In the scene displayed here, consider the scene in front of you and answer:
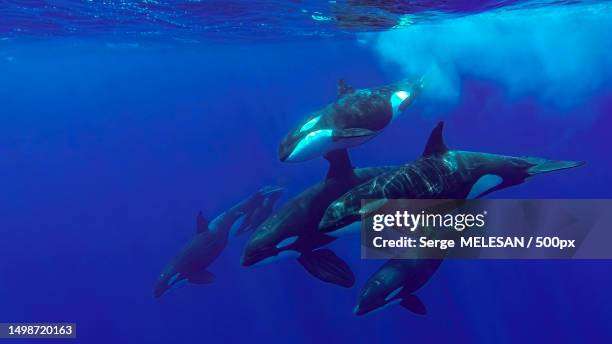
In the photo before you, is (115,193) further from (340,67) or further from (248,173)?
(340,67)

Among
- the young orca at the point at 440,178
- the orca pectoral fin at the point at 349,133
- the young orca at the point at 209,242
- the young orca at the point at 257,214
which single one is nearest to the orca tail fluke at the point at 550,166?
the young orca at the point at 440,178

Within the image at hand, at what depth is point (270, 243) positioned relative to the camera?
32.4ft

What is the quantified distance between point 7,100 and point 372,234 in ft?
268

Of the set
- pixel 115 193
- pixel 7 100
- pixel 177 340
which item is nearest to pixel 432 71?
→ pixel 177 340

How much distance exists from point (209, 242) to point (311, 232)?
660 cm

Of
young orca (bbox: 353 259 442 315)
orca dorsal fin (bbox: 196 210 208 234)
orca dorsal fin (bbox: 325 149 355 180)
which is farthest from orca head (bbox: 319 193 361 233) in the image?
orca dorsal fin (bbox: 196 210 208 234)

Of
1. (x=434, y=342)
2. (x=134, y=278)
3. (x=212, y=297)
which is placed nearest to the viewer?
(x=434, y=342)

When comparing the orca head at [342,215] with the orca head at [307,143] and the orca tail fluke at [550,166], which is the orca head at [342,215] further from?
the orca tail fluke at [550,166]

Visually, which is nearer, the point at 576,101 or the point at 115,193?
the point at 576,101

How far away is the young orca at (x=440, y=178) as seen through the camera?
8430 millimetres

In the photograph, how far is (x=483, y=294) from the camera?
24.9m

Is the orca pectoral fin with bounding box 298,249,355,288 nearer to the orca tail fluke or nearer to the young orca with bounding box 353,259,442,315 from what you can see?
the young orca with bounding box 353,259,442,315

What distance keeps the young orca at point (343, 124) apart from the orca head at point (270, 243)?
1386 millimetres

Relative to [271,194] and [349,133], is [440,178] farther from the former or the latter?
[271,194]
